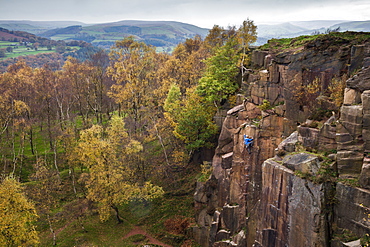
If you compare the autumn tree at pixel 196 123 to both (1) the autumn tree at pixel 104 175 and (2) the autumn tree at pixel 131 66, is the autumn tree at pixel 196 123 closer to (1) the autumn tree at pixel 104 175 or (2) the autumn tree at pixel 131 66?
(1) the autumn tree at pixel 104 175

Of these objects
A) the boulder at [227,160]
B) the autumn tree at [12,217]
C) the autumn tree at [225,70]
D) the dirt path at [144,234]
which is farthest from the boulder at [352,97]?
the autumn tree at [12,217]

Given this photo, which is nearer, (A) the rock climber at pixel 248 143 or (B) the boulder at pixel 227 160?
(A) the rock climber at pixel 248 143

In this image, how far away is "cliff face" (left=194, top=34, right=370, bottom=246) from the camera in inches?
682

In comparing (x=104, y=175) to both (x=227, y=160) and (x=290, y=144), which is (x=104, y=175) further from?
(x=290, y=144)

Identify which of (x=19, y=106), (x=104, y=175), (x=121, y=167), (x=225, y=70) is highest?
(x=225, y=70)

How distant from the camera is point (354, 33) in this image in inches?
955

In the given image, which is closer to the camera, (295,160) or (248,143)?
(295,160)

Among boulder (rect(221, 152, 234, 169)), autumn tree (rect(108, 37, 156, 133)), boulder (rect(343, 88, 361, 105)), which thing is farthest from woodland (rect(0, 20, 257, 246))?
boulder (rect(343, 88, 361, 105))

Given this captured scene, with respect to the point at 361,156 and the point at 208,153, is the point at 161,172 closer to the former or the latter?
the point at 208,153

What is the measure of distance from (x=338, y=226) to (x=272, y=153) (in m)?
9.52

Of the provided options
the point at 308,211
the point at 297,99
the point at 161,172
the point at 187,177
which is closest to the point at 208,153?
the point at 187,177

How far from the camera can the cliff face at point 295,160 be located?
56.8 ft

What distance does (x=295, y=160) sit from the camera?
20000mm

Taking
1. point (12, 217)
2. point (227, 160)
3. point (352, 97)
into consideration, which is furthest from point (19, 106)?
point (352, 97)
